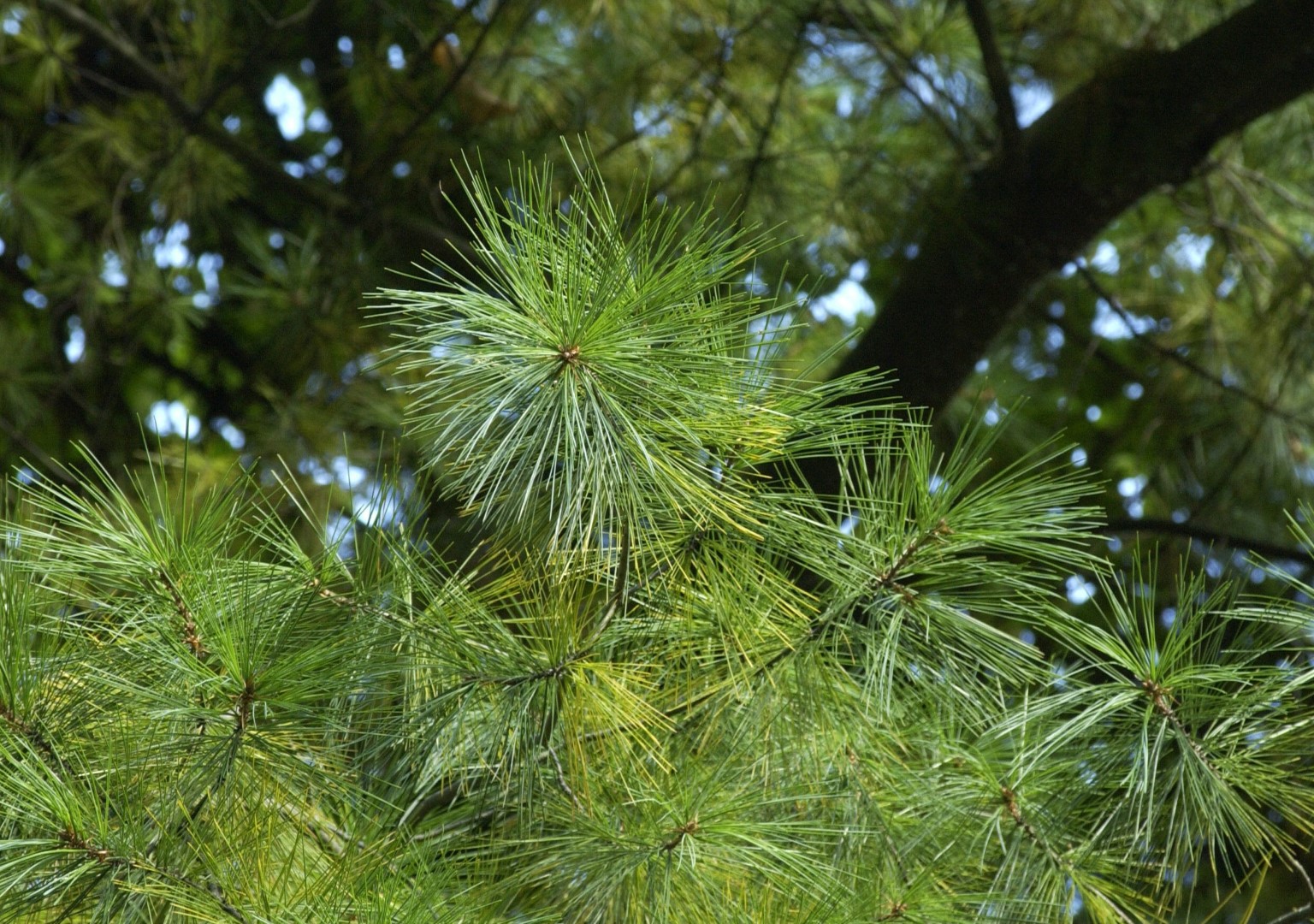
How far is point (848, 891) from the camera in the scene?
24.8 inches

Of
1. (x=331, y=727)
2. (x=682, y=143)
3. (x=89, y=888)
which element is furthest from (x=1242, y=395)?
(x=89, y=888)

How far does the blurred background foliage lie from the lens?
5.38 ft

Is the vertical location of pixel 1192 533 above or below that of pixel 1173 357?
below

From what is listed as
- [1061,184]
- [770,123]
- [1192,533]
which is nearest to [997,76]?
[1061,184]

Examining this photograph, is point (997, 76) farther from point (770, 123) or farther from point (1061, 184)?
point (770, 123)

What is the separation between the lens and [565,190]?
1.70 metres

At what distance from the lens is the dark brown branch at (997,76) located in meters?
1.28

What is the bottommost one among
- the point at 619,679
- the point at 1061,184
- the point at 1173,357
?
the point at 619,679

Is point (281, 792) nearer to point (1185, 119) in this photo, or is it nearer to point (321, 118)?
point (1185, 119)

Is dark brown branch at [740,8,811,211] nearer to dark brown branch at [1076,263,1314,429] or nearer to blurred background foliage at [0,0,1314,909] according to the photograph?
blurred background foliage at [0,0,1314,909]

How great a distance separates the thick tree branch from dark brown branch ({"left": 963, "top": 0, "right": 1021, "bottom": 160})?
0.08 feet

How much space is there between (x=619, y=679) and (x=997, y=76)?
0.93 m

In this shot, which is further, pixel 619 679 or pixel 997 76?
pixel 997 76

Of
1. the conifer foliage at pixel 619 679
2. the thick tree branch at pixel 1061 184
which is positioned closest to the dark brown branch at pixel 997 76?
the thick tree branch at pixel 1061 184
